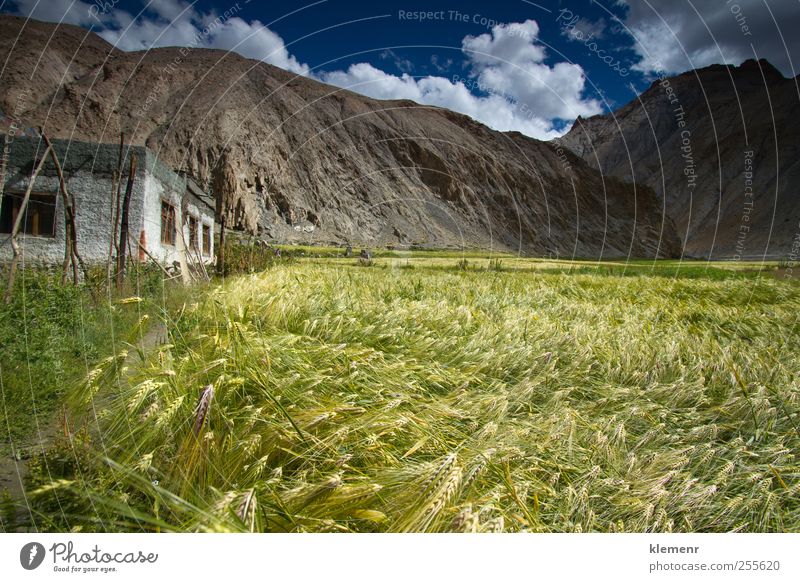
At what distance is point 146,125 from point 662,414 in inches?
2576

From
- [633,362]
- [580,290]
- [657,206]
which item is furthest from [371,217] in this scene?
[657,206]

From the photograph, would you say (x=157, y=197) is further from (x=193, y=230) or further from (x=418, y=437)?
(x=418, y=437)

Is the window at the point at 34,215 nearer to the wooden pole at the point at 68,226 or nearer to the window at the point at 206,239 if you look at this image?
the wooden pole at the point at 68,226

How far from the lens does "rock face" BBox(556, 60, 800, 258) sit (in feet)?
297

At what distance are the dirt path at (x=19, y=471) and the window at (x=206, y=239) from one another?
21214 millimetres

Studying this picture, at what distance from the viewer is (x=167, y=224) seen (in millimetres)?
15359

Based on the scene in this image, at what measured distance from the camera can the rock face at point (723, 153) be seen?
90.7 meters

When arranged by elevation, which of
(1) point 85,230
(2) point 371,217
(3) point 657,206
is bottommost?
(1) point 85,230

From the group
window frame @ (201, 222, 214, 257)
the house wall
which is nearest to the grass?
the house wall

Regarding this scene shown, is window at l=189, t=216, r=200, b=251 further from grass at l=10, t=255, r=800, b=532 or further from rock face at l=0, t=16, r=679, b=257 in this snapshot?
rock face at l=0, t=16, r=679, b=257
